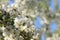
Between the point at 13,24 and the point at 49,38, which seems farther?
the point at 49,38

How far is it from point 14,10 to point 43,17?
470 cm

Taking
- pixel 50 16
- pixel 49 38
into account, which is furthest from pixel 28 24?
pixel 50 16

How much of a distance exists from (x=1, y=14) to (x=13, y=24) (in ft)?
0.48

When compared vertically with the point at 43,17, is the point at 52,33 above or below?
below

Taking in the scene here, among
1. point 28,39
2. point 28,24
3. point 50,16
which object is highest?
point 50,16

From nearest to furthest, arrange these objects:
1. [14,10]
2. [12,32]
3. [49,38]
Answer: [12,32] < [14,10] < [49,38]

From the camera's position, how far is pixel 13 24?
1825 mm

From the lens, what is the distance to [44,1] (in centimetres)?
657

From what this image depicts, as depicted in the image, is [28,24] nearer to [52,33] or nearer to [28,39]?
[28,39]

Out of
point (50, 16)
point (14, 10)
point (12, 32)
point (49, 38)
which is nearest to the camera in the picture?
point (12, 32)

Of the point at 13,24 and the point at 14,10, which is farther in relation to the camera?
the point at 14,10

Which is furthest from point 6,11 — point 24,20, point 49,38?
point 49,38

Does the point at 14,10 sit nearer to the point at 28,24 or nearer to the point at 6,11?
the point at 6,11

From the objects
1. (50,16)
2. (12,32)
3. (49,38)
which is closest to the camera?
(12,32)
